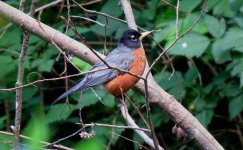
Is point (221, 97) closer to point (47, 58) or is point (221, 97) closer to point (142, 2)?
point (142, 2)

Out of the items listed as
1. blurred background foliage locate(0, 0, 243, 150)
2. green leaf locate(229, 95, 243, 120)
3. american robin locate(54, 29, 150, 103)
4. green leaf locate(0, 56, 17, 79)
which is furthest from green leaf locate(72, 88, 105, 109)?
green leaf locate(229, 95, 243, 120)

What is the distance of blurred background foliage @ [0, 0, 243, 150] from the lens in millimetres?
3686

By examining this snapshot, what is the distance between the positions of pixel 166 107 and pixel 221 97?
155cm

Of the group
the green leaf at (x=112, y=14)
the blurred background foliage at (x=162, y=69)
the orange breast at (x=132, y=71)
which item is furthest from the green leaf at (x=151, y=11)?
the orange breast at (x=132, y=71)

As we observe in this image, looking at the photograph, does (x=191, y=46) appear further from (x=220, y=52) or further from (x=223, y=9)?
(x=223, y=9)

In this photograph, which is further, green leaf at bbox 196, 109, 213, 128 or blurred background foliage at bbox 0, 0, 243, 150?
green leaf at bbox 196, 109, 213, 128

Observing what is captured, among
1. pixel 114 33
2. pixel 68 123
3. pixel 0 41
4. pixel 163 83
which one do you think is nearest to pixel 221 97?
pixel 163 83

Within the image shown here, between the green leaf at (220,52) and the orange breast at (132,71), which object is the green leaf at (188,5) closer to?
the green leaf at (220,52)

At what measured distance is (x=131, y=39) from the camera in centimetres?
375

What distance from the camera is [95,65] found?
290 centimetres

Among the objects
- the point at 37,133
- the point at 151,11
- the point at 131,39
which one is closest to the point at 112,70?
the point at 131,39

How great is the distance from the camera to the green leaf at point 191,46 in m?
3.58

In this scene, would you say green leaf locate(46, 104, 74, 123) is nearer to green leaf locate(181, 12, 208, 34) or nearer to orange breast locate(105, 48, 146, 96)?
orange breast locate(105, 48, 146, 96)

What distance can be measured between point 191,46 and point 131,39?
425 millimetres
